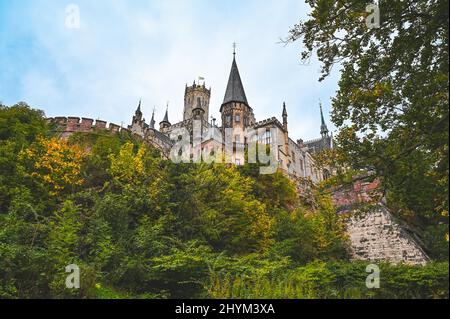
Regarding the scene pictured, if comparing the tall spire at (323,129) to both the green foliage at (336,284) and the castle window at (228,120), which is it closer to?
the castle window at (228,120)

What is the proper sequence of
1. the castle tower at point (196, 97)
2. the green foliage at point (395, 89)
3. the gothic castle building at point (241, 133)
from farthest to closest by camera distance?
1. the castle tower at point (196, 97)
2. the gothic castle building at point (241, 133)
3. the green foliage at point (395, 89)

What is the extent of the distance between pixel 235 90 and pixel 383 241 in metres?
Answer: 29.6

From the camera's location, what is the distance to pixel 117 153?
69.8ft

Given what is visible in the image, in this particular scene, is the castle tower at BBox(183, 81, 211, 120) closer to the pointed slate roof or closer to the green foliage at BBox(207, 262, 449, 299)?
the pointed slate roof

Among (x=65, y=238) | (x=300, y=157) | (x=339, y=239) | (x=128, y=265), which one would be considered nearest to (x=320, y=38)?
(x=128, y=265)

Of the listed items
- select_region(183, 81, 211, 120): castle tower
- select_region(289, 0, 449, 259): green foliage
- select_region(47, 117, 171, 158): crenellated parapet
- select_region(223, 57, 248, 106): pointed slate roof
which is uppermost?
select_region(183, 81, 211, 120): castle tower

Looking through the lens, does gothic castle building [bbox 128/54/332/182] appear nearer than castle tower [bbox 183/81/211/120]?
Yes

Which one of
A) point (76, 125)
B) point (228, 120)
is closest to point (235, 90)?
point (228, 120)

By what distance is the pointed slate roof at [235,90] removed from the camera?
147 ft

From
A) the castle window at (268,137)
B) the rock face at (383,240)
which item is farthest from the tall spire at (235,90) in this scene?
the rock face at (383,240)

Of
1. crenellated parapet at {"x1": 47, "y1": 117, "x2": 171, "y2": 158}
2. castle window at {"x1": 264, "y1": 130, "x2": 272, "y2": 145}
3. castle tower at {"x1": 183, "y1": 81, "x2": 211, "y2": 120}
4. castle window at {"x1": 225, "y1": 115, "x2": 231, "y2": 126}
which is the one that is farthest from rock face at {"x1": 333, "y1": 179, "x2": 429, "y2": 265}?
castle tower at {"x1": 183, "y1": 81, "x2": 211, "y2": 120}

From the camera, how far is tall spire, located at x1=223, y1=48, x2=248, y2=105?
4465 cm

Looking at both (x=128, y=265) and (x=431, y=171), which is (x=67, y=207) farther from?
(x=431, y=171)
